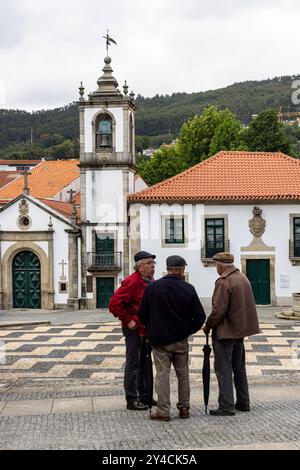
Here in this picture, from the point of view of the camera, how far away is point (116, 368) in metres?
11.6

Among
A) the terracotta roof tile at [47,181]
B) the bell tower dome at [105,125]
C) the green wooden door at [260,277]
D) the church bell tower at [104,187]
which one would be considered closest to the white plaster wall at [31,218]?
the church bell tower at [104,187]

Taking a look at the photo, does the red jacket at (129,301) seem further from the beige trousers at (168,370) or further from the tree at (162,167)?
the tree at (162,167)

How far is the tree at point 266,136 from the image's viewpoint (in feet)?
149

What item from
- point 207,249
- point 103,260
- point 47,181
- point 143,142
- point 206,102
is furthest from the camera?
point 143,142

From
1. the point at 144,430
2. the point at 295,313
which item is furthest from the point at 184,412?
the point at 295,313

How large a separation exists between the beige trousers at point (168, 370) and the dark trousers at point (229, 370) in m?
0.41

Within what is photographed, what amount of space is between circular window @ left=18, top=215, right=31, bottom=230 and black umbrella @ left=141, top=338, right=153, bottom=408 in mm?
Result: 19501

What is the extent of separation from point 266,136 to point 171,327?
131 ft

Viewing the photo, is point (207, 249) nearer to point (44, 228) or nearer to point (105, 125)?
point (105, 125)

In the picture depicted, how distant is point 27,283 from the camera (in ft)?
86.6

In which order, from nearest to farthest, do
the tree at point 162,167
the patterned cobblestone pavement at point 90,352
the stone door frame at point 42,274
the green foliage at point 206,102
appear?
the patterned cobblestone pavement at point 90,352 < the stone door frame at point 42,274 < the tree at point 162,167 < the green foliage at point 206,102
